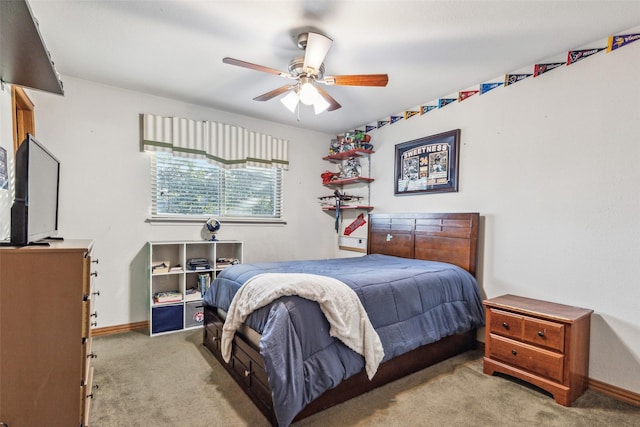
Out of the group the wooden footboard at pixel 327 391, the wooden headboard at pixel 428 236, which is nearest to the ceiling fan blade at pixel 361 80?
the wooden headboard at pixel 428 236

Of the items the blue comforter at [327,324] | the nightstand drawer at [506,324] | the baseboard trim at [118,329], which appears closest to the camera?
the blue comforter at [327,324]

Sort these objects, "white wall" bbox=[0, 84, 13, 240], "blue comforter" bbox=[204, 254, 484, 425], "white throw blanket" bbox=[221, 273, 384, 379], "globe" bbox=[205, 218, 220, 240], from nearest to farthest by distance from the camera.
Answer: "blue comforter" bbox=[204, 254, 484, 425]
"white throw blanket" bbox=[221, 273, 384, 379]
"white wall" bbox=[0, 84, 13, 240]
"globe" bbox=[205, 218, 220, 240]

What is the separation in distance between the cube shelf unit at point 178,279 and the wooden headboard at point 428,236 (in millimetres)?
1771

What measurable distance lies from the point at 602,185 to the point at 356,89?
221 cm

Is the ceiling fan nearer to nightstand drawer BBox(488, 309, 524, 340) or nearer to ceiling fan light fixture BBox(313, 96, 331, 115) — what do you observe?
ceiling fan light fixture BBox(313, 96, 331, 115)

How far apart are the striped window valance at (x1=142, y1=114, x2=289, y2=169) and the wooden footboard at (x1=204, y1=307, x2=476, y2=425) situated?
1.85 metres

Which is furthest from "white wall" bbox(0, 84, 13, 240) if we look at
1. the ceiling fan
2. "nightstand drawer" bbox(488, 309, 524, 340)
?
"nightstand drawer" bbox(488, 309, 524, 340)

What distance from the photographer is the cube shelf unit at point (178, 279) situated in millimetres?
3150

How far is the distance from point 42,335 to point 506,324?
2.85 meters

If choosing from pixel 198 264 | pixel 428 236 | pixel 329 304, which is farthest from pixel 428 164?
pixel 198 264

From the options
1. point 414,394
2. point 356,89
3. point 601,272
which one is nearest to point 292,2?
point 356,89

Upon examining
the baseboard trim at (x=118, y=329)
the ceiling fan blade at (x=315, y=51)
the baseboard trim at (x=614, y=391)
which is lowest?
the baseboard trim at (x=118, y=329)

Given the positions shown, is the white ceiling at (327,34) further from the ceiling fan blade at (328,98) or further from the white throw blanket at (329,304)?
the white throw blanket at (329,304)

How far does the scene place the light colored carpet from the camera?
A: 184 centimetres
